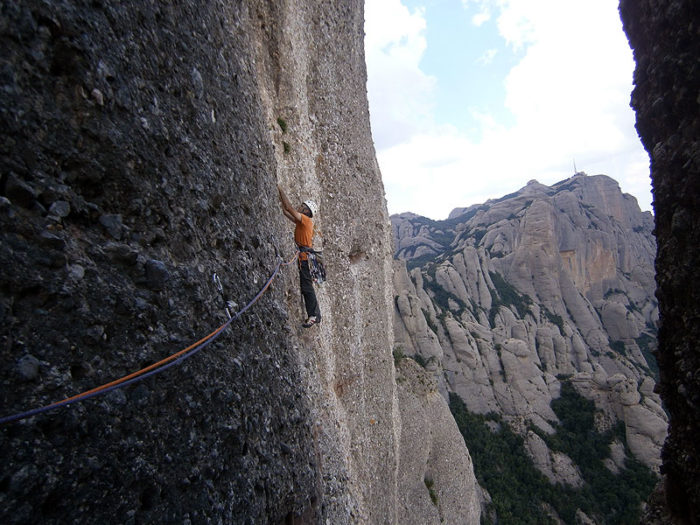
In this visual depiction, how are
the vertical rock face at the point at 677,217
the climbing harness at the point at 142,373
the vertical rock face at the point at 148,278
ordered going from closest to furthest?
the climbing harness at the point at 142,373 < the vertical rock face at the point at 148,278 < the vertical rock face at the point at 677,217

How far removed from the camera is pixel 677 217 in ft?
13.5

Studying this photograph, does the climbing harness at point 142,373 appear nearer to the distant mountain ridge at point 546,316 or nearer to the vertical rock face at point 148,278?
the vertical rock face at point 148,278

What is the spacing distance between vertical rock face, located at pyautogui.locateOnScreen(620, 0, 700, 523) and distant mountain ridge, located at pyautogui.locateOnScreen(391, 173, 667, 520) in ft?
99.7

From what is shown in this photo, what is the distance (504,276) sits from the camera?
66375 millimetres

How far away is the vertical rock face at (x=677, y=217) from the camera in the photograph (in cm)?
386

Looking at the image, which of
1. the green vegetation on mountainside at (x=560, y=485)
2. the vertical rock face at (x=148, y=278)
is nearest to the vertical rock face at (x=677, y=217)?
the vertical rock face at (x=148, y=278)

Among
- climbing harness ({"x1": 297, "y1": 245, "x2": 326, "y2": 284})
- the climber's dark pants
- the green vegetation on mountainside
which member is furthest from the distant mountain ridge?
the climber's dark pants

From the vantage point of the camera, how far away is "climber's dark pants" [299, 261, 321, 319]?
6582 millimetres

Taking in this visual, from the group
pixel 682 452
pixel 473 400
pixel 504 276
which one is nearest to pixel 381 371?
pixel 682 452

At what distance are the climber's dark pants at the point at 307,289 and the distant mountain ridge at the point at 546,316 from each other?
31.8 m

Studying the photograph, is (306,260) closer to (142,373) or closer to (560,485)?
(142,373)

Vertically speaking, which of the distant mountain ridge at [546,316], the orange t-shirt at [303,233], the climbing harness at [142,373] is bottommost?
the distant mountain ridge at [546,316]

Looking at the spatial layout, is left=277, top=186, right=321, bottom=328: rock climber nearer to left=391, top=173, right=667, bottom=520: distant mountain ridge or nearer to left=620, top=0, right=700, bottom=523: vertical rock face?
left=620, top=0, right=700, bottom=523: vertical rock face

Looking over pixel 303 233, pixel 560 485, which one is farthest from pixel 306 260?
pixel 560 485
